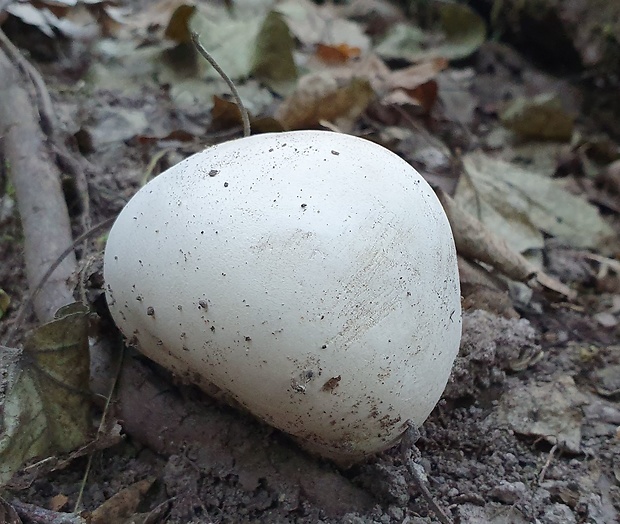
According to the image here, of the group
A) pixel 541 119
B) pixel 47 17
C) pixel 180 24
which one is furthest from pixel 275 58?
pixel 541 119

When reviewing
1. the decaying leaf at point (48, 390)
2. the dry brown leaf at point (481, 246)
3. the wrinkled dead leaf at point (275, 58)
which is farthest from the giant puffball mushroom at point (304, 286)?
the wrinkled dead leaf at point (275, 58)

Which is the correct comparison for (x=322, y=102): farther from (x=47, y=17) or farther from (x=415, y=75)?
(x=47, y=17)

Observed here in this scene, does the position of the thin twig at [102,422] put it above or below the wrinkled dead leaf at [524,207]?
above

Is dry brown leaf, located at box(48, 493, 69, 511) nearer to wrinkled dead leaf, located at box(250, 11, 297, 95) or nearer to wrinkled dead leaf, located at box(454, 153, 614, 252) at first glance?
wrinkled dead leaf, located at box(454, 153, 614, 252)

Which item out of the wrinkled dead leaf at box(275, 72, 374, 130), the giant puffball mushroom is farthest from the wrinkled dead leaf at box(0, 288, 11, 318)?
the wrinkled dead leaf at box(275, 72, 374, 130)

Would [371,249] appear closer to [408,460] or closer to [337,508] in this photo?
[408,460]

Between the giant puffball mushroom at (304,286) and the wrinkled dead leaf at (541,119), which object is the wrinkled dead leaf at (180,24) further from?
the giant puffball mushroom at (304,286)

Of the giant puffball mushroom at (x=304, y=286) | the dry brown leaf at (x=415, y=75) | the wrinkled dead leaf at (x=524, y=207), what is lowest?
the wrinkled dead leaf at (x=524, y=207)
